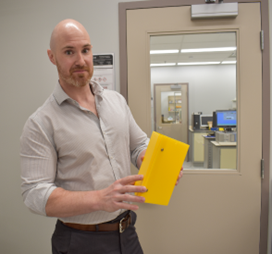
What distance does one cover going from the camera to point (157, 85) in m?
1.59

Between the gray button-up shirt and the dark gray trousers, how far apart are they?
6cm

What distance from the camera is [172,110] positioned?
1.62m

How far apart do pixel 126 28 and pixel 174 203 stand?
1343 mm

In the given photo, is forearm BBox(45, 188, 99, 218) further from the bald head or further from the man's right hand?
the bald head

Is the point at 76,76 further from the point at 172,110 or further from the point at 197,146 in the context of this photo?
the point at 197,146

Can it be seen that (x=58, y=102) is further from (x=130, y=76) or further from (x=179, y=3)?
(x=179, y=3)

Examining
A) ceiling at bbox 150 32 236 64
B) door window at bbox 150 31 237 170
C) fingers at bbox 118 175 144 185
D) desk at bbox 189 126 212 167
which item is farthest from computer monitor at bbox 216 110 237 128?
fingers at bbox 118 175 144 185

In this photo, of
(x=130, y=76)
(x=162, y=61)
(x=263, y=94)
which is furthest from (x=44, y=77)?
(x=263, y=94)

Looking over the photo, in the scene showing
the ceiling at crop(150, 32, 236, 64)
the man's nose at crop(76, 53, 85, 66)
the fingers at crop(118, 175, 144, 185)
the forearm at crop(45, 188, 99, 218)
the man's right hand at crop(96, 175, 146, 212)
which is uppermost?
the ceiling at crop(150, 32, 236, 64)

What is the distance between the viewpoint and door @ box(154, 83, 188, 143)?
159cm

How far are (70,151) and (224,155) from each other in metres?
1.15

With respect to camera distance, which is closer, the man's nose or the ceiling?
the man's nose

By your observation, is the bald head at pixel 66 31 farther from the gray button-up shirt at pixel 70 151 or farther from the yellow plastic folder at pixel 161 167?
the yellow plastic folder at pixel 161 167

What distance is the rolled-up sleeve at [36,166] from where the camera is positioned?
85 centimetres
